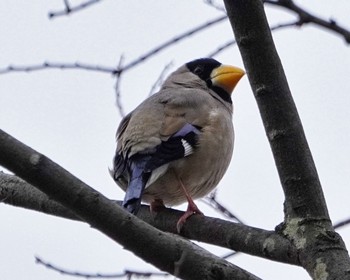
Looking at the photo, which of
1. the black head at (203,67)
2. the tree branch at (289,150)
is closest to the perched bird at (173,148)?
the black head at (203,67)

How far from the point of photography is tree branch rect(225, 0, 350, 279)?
2705mm

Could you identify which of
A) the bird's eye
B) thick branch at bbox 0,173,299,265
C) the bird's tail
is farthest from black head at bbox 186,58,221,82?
thick branch at bbox 0,173,299,265

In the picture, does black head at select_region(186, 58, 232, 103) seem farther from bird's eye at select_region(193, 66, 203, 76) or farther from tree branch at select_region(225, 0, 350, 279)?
tree branch at select_region(225, 0, 350, 279)

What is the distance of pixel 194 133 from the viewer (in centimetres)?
504

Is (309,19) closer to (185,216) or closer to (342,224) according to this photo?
(342,224)

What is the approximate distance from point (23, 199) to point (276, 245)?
52.3 inches

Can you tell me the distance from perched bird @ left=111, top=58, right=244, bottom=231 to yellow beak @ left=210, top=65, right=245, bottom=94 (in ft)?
1.43

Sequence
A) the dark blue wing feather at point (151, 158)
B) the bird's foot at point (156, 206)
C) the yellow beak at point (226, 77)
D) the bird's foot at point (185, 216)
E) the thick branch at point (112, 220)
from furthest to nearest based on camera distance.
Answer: the yellow beak at point (226, 77) → the dark blue wing feather at point (151, 158) → the bird's foot at point (156, 206) → the bird's foot at point (185, 216) → the thick branch at point (112, 220)

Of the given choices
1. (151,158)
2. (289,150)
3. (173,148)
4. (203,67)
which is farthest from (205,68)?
(289,150)

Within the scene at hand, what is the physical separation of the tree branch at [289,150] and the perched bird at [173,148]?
142 cm

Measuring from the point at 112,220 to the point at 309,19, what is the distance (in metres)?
0.88

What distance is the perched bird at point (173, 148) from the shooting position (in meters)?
4.72

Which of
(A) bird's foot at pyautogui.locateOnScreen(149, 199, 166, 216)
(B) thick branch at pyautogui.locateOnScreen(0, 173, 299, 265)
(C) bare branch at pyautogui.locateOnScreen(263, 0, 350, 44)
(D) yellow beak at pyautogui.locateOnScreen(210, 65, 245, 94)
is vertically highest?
(D) yellow beak at pyautogui.locateOnScreen(210, 65, 245, 94)

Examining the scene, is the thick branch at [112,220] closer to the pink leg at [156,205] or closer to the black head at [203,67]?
the pink leg at [156,205]
